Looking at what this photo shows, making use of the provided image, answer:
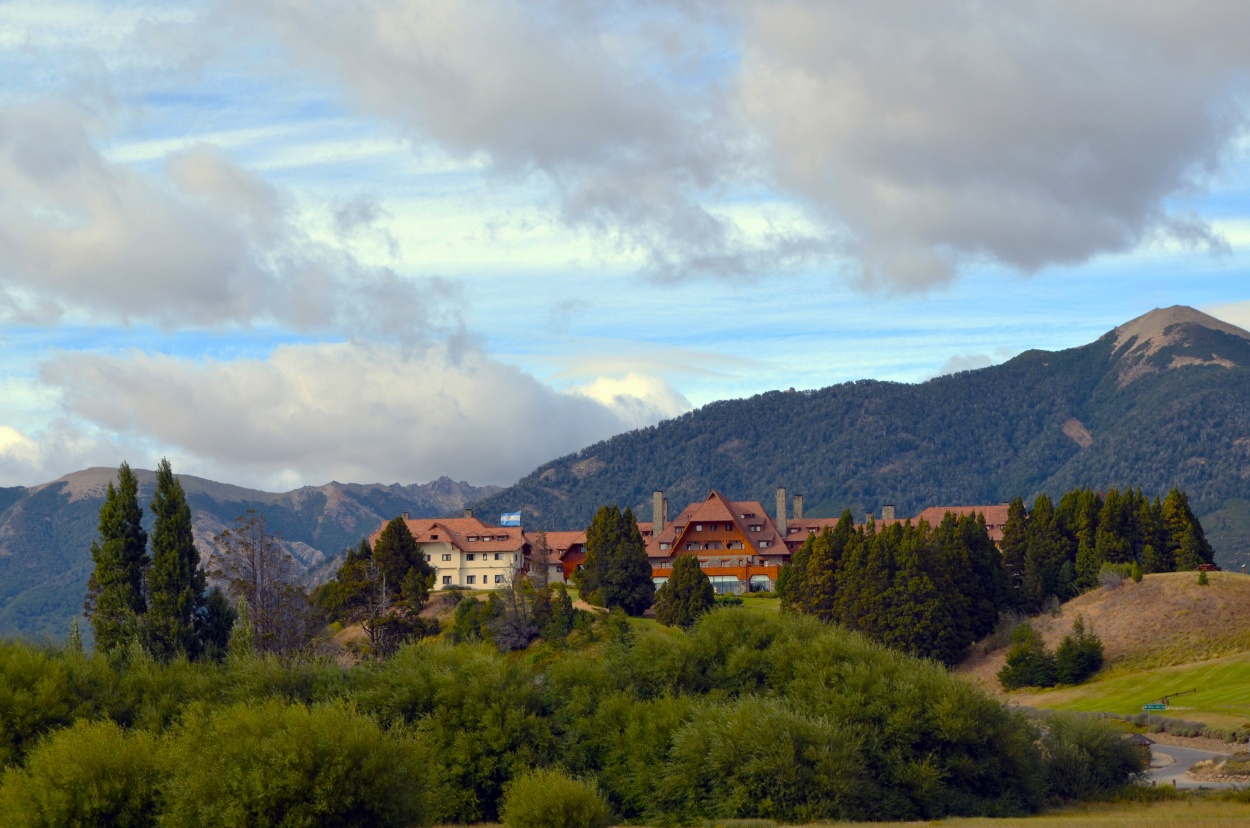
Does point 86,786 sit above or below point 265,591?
below

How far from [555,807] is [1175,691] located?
5779cm

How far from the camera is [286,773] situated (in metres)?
47.4

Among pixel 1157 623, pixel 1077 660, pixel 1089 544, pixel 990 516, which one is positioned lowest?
pixel 1077 660

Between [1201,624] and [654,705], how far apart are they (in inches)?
2147

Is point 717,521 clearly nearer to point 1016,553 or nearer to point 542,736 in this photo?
point 1016,553

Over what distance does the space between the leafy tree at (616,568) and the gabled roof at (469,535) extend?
17.2 meters

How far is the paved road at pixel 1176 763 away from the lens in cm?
6775

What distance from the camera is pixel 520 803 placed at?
51.2 meters

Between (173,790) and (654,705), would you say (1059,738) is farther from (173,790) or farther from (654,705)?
(173,790)

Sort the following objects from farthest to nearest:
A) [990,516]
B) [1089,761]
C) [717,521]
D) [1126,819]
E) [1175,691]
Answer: [990,516]
[717,521]
[1175,691]
[1089,761]
[1126,819]

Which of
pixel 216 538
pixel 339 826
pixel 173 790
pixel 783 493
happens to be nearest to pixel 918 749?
pixel 339 826

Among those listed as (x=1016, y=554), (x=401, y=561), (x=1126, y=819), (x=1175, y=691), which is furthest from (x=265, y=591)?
(x=1175, y=691)

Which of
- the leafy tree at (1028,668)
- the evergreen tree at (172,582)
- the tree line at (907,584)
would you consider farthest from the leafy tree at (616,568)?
the evergreen tree at (172,582)

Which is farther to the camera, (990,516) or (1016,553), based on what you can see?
(990,516)
